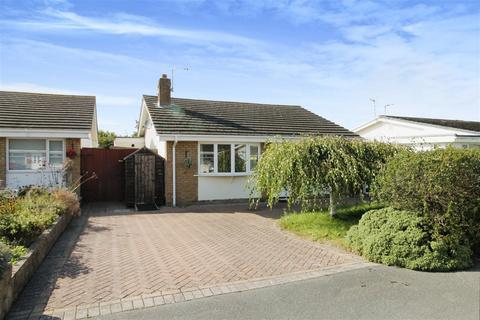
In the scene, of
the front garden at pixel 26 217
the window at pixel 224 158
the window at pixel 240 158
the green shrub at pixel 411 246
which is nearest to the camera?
the front garden at pixel 26 217

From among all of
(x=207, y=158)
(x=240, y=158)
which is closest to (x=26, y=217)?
(x=207, y=158)

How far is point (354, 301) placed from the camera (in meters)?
5.16

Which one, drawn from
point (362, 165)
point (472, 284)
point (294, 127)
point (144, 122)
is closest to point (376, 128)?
point (294, 127)

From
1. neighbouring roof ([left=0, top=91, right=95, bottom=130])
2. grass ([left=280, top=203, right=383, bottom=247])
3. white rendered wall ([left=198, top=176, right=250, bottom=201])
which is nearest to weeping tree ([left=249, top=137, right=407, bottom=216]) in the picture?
grass ([left=280, top=203, right=383, bottom=247])

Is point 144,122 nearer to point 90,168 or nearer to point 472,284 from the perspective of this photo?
point 90,168

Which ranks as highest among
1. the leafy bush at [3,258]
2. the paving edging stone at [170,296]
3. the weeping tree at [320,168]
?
the weeping tree at [320,168]

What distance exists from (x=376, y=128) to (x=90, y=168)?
1944 centimetres

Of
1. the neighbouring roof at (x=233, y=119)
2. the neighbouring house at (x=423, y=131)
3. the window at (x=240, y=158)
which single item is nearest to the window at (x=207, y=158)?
the neighbouring roof at (x=233, y=119)

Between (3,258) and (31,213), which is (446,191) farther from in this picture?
(31,213)

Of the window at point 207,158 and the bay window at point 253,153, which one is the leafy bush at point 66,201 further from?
the bay window at point 253,153

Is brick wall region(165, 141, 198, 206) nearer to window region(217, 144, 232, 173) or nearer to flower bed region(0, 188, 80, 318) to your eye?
window region(217, 144, 232, 173)

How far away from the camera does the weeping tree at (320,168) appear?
9531 millimetres

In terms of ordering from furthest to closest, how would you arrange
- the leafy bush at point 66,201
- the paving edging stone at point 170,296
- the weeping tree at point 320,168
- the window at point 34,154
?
1. the window at point 34,154
2. the leafy bush at point 66,201
3. the weeping tree at point 320,168
4. the paving edging stone at point 170,296

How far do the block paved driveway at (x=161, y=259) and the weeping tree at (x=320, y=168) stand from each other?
1.25m
